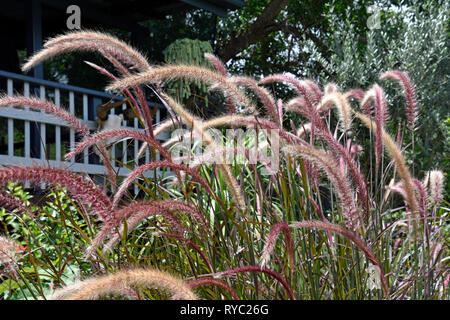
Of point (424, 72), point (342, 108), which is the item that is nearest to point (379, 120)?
point (342, 108)

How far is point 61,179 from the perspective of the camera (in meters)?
1.34

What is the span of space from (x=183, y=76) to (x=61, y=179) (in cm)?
55

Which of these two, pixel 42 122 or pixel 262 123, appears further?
pixel 42 122

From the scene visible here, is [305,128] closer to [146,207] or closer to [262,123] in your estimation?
[262,123]

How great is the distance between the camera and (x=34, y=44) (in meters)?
7.14

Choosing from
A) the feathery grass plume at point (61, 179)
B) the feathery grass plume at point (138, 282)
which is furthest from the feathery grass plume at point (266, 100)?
the feathery grass plume at point (138, 282)

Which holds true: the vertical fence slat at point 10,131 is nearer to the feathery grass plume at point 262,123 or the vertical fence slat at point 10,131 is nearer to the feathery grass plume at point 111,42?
the feathery grass plume at point 111,42

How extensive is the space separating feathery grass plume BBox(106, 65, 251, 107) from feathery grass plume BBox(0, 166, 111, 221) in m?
0.35

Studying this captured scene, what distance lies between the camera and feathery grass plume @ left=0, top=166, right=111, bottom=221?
1.21m

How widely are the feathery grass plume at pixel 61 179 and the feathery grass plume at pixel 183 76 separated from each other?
1.16 ft

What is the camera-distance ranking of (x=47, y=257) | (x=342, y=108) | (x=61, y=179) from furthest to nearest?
(x=342, y=108) < (x=47, y=257) < (x=61, y=179)

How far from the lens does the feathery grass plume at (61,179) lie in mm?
1211

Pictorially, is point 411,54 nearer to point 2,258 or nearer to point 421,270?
point 421,270
